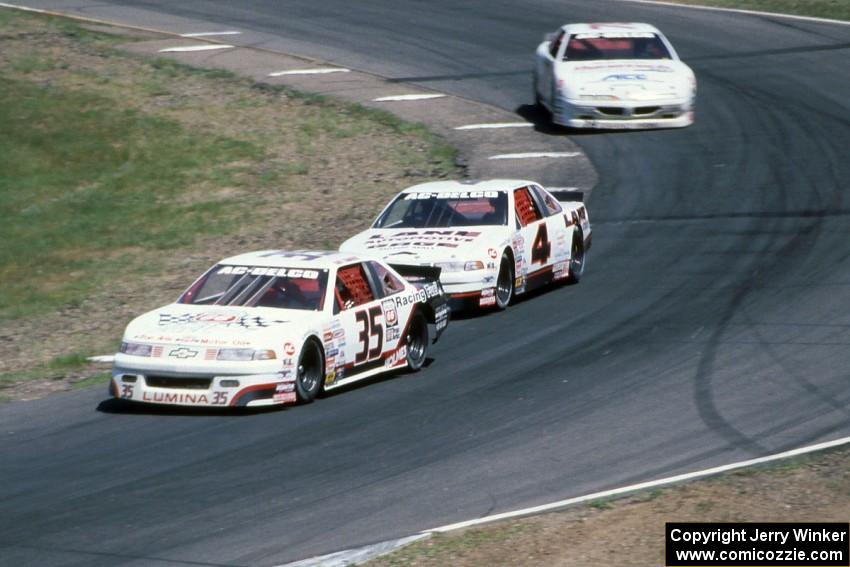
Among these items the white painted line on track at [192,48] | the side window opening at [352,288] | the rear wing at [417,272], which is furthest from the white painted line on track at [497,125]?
the side window opening at [352,288]

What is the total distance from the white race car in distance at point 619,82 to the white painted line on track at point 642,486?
46.3ft

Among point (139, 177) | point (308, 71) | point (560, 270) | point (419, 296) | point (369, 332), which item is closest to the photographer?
point (369, 332)

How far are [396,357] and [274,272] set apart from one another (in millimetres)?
1360

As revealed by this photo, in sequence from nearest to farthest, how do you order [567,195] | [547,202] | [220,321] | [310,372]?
[220,321]
[310,372]
[547,202]
[567,195]

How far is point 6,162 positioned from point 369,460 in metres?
14.9

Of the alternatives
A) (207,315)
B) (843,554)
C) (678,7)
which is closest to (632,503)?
(843,554)

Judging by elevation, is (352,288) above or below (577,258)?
above

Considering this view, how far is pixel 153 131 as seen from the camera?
25.0 meters

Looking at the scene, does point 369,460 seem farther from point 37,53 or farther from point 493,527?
point 37,53

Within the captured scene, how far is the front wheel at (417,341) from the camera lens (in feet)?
45.0

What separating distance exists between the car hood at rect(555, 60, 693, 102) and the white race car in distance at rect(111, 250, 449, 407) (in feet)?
33.9

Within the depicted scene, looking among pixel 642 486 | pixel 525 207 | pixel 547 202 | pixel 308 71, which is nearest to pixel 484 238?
pixel 525 207

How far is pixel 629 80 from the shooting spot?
2391 cm

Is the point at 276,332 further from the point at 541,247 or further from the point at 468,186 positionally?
the point at 468,186
